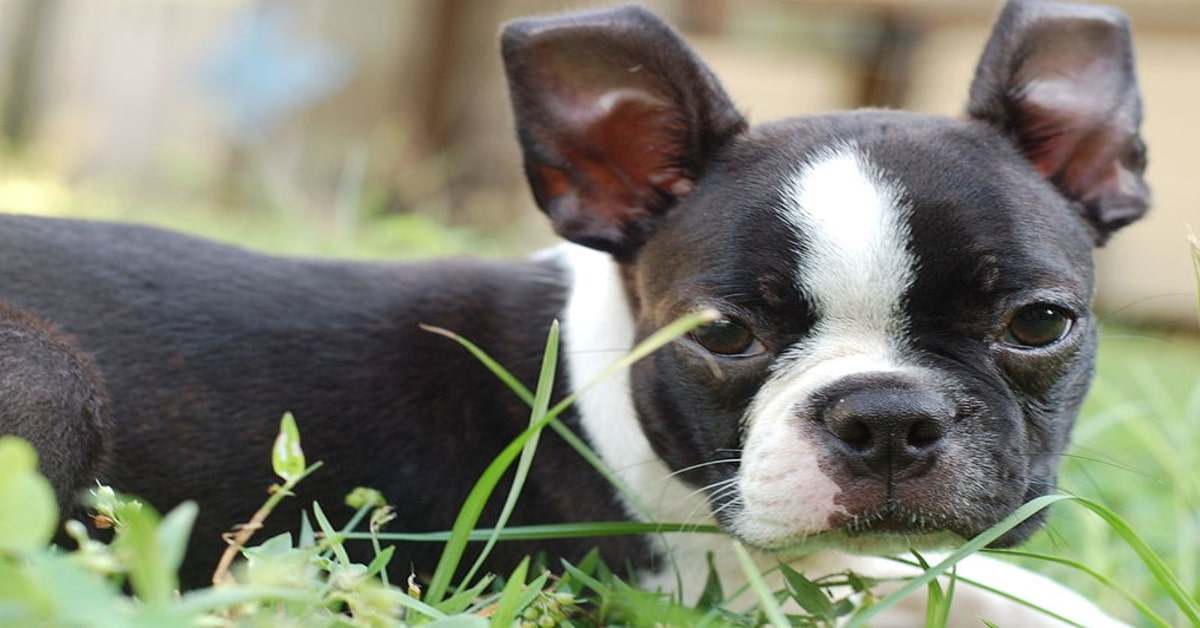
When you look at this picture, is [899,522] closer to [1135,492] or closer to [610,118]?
[610,118]

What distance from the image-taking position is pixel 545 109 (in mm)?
3799

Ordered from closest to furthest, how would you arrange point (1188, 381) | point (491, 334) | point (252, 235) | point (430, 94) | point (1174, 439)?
point (491, 334) → point (1174, 439) → point (1188, 381) → point (252, 235) → point (430, 94)

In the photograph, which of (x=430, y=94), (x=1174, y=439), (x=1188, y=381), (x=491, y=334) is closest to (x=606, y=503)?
(x=491, y=334)

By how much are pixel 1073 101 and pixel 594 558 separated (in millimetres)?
1766

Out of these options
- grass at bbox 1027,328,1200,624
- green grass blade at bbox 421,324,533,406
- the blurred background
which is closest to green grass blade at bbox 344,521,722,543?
green grass blade at bbox 421,324,533,406

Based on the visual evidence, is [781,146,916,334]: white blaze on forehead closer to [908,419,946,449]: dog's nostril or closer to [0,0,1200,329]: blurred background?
[908,419,946,449]: dog's nostril

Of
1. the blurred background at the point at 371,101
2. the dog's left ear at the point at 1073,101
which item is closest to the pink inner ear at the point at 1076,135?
the dog's left ear at the point at 1073,101

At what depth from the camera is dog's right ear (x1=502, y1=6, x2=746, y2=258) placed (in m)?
3.69

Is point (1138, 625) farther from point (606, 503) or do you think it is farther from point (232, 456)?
point (232, 456)

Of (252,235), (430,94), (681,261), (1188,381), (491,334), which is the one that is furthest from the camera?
(430,94)

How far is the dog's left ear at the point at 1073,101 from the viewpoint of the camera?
3773 millimetres

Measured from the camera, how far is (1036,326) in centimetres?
319

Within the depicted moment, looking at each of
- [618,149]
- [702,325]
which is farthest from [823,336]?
[618,149]

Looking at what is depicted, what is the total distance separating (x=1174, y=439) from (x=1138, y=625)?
→ 0.74m
